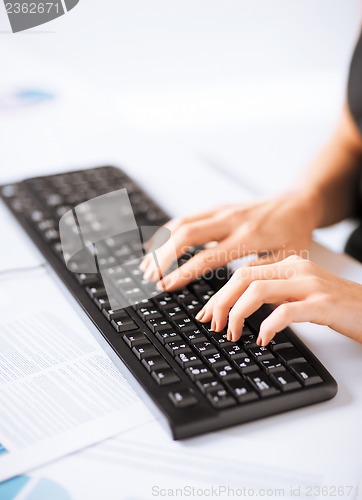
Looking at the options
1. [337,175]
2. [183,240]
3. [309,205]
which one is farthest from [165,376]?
[337,175]

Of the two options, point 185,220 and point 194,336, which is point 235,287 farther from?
point 185,220

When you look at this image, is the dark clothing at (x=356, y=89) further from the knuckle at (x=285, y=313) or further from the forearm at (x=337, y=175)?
the knuckle at (x=285, y=313)

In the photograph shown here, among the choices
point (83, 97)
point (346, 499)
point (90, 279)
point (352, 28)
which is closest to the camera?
point (346, 499)

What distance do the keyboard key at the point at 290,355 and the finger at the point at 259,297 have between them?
0.04 m

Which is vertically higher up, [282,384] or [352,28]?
[282,384]

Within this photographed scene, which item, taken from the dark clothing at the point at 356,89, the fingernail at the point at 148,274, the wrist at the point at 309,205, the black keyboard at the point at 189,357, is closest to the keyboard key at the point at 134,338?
the black keyboard at the point at 189,357

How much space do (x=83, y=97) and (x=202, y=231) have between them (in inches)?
23.5

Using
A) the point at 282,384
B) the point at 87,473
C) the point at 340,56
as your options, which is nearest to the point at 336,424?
the point at 282,384

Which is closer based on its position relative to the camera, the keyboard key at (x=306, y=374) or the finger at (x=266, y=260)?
the keyboard key at (x=306, y=374)

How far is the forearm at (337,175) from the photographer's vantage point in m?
0.96

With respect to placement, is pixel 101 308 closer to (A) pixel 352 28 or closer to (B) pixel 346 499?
(B) pixel 346 499

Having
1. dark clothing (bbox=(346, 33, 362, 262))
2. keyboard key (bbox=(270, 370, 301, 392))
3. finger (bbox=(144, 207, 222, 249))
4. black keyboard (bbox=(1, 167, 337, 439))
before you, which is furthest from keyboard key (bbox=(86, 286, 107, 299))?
dark clothing (bbox=(346, 33, 362, 262))

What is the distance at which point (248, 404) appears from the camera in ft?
1.69

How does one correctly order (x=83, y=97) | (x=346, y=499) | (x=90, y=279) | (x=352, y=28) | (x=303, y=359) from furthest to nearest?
(x=352, y=28) < (x=83, y=97) < (x=90, y=279) < (x=303, y=359) < (x=346, y=499)
